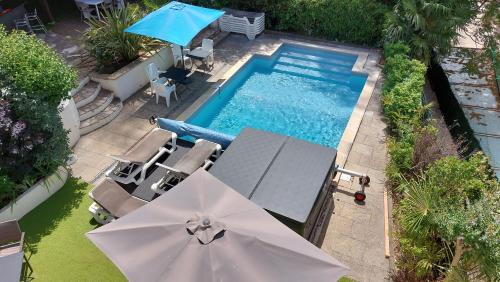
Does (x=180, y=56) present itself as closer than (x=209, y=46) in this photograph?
Yes

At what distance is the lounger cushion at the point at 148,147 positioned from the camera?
34.6ft

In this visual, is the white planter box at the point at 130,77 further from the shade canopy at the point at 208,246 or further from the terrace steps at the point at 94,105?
the shade canopy at the point at 208,246

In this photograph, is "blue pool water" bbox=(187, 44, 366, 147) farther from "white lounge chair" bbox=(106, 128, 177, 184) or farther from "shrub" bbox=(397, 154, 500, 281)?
"shrub" bbox=(397, 154, 500, 281)

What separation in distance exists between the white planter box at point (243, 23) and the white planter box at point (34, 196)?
39.4 feet

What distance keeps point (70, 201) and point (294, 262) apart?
24.5 ft

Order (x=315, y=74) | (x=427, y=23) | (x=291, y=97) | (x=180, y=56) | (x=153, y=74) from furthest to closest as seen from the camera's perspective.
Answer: (x=315, y=74)
(x=180, y=56)
(x=427, y=23)
(x=291, y=97)
(x=153, y=74)

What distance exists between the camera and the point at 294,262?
5684 mm

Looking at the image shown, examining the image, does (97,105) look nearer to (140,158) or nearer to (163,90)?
(163,90)

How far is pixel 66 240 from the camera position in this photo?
9.36 meters

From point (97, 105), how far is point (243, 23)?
9.13 m

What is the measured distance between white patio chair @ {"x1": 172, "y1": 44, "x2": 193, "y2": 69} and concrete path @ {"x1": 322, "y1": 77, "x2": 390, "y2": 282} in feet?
26.9

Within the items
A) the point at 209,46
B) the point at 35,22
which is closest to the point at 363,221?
the point at 209,46

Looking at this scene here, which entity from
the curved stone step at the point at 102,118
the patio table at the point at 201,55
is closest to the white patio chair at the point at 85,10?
the patio table at the point at 201,55

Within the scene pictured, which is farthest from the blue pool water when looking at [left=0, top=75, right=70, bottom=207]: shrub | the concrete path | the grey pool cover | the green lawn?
the green lawn
